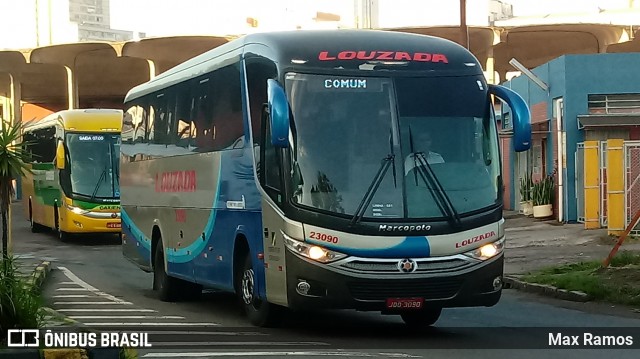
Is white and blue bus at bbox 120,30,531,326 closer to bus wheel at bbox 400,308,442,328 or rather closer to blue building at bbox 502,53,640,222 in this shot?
bus wheel at bbox 400,308,442,328

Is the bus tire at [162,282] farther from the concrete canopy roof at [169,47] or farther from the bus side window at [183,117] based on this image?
the concrete canopy roof at [169,47]

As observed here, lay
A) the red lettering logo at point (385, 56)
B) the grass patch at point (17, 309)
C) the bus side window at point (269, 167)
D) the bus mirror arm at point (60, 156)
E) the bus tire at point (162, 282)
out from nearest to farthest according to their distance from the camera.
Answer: the grass patch at point (17, 309)
the bus side window at point (269, 167)
the red lettering logo at point (385, 56)
the bus tire at point (162, 282)
the bus mirror arm at point (60, 156)

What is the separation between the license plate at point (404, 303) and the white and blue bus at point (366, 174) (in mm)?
13

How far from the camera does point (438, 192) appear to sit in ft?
37.3

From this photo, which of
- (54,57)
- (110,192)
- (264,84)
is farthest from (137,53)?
(264,84)

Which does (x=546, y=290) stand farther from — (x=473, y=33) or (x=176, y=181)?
(x=473, y=33)

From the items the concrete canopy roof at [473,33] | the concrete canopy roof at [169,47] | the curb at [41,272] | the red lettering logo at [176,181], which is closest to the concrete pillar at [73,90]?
the concrete canopy roof at [169,47]

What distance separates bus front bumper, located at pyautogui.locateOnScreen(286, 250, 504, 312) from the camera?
11.2 metres

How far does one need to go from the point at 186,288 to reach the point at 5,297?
8.24 meters

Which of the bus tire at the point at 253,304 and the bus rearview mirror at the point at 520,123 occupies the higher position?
the bus rearview mirror at the point at 520,123

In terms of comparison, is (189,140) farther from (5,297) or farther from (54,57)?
(54,57)

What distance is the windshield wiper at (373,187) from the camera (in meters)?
11.2

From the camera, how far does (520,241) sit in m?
28.1

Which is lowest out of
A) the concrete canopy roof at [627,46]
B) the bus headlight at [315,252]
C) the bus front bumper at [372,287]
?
the bus front bumper at [372,287]
